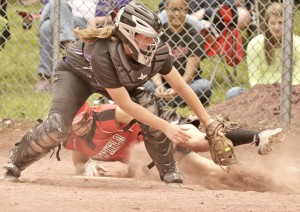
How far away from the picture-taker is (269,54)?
9.45 meters

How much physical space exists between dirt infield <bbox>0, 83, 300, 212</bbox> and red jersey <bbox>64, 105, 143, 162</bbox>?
0.20 m

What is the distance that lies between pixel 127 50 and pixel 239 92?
12.9 feet

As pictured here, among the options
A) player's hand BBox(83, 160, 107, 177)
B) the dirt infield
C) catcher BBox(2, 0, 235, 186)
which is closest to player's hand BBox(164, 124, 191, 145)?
catcher BBox(2, 0, 235, 186)

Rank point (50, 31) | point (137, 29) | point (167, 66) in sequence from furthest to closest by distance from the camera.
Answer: point (50, 31) → point (167, 66) → point (137, 29)

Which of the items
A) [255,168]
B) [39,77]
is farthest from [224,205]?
[39,77]

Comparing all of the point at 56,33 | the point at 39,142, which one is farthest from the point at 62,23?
the point at 39,142

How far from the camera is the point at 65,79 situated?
6605 mm

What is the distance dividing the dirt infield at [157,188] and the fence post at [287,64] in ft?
0.61

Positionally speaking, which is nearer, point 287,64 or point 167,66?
point 167,66

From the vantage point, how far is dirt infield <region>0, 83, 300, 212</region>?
551 cm

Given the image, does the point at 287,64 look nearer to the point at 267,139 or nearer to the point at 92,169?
the point at 267,139

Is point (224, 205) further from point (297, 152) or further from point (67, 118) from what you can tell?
point (297, 152)

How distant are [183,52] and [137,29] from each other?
3.73m

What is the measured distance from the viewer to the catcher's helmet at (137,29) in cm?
611
